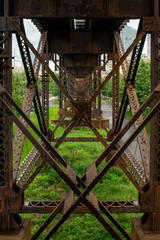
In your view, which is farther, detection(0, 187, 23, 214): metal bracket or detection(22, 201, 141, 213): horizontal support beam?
detection(22, 201, 141, 213): horizontal support beam

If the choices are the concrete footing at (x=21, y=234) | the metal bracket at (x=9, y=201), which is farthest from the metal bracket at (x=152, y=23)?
the concrete footing at (x=21, y=234)

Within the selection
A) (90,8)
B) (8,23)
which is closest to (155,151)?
(90,8)

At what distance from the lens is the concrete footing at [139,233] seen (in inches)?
218

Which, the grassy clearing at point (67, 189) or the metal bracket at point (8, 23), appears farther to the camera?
the grassy clearing at point (67, 189)

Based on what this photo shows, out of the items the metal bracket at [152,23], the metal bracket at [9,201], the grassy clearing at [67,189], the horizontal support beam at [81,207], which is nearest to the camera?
the metal bracket at [9,201]

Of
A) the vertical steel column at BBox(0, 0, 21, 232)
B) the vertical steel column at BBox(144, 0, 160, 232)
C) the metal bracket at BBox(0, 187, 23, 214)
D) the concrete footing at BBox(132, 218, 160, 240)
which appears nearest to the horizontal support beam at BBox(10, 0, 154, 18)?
the vertical steel column at BBox(144, 0, 160, 232)

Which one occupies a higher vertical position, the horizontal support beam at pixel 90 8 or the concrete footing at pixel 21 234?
the horizontal support beam at pixel 90 8

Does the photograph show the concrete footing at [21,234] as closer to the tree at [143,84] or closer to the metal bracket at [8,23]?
the metal bracket at [8,23]

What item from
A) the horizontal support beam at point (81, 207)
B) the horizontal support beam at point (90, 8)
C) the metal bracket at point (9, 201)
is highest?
the horizontal support beam at point (90, 8)

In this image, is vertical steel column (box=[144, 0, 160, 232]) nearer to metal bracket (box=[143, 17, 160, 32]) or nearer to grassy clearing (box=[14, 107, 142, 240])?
metal bracket (box=[143, 17, 160, 32])

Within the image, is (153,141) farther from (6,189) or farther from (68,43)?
(68,43)

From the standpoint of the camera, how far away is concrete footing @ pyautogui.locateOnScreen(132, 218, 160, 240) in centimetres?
553

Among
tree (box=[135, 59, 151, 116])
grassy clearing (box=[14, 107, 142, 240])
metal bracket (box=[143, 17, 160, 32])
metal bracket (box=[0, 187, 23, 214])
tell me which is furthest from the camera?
tree (box=[135, 59, 151, 116])

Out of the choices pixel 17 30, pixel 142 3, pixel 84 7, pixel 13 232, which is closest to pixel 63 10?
pixel 84 7
